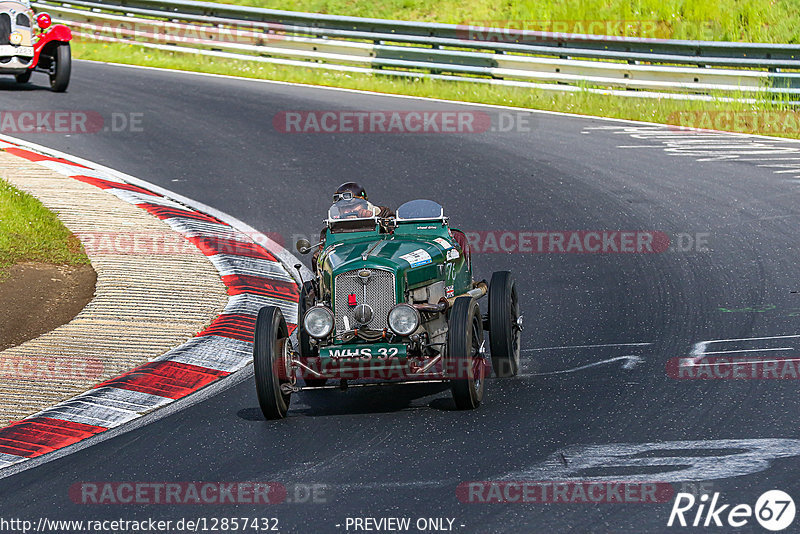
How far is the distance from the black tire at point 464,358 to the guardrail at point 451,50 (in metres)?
10.5

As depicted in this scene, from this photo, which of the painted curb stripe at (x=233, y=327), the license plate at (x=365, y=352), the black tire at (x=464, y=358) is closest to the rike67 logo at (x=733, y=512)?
the black tire at (x=464, y=358)

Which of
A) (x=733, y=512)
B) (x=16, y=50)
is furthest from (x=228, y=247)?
(x=16, y=50)

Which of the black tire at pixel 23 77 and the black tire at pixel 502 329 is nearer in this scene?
the black tire at pixel 502 329

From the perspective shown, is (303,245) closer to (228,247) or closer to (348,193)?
(348,193)

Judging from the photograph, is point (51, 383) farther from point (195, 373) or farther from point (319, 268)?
point (319, 268)

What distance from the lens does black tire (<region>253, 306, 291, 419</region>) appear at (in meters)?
7.12

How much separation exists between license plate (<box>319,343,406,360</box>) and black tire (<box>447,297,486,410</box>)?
1.06ft

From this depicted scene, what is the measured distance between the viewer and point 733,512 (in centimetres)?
529

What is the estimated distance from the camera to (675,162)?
14.2 meters

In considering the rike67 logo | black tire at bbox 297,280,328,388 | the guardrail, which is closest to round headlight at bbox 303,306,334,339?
black tire at bbox 297,280,328,388

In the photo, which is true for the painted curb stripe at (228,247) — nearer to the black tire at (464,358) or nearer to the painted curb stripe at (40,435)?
the painted curb stripe at (40,435)

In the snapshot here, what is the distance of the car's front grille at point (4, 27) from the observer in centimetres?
1781

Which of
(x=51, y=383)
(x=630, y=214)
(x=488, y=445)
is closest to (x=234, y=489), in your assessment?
(x=488, y=445)

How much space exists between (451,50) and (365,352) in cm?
1292
